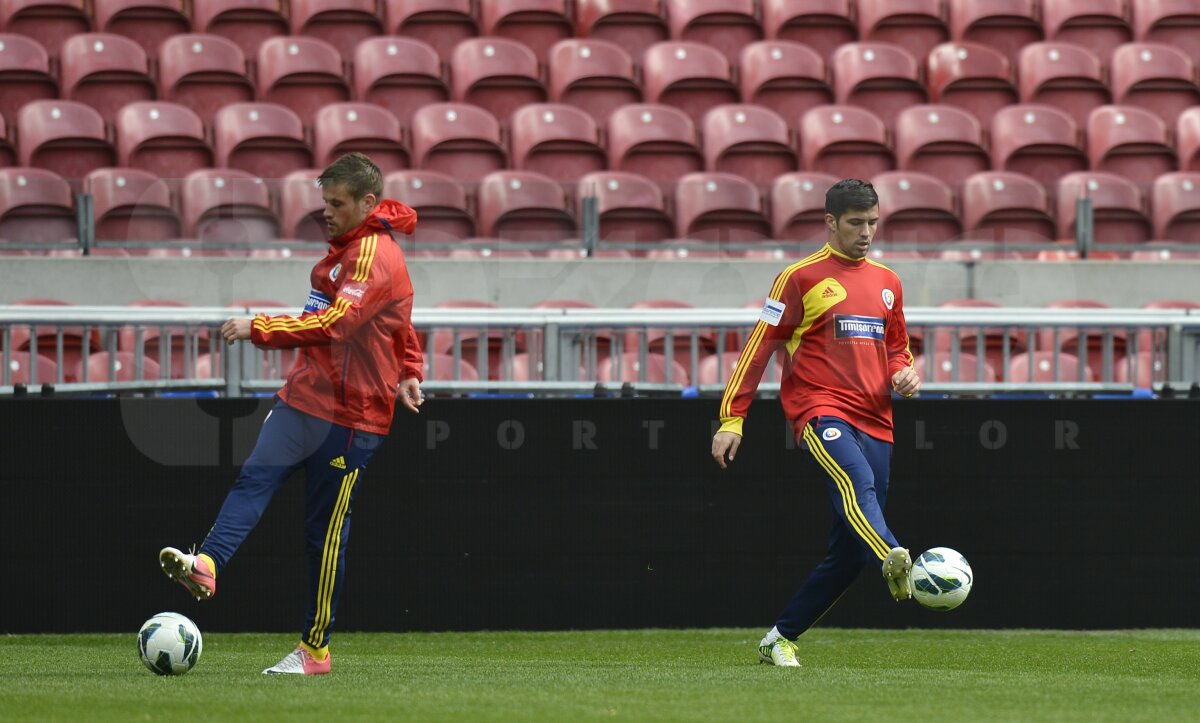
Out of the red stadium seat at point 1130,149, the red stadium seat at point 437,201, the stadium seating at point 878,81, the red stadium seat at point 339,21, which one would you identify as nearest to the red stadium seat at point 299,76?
the red stadium seat at point 339,21

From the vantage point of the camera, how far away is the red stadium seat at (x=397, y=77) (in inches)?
540

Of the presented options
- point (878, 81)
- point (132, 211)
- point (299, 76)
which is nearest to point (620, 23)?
point (878, 81)

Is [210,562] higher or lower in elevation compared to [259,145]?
lower

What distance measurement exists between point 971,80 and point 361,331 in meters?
9.40

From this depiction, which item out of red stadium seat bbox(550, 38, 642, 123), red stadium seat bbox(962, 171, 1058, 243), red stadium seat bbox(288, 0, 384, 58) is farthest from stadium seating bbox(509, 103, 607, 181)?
red stadium seat bbox(962, 171, 1058, 243)

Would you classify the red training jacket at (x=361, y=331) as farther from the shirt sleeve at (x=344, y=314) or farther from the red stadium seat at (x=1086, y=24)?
the red stadium seat at (x=1086, y=24)

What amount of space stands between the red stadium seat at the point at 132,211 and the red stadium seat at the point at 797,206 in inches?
171

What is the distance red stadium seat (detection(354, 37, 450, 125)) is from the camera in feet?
45.0

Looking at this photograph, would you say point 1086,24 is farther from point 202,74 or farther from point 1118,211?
point 202,74

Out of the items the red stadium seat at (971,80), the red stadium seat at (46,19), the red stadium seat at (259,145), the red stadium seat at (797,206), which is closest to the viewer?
the red stadium seat at (797,206)

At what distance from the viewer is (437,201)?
11.8 meters

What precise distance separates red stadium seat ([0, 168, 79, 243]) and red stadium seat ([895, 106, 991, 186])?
254 inches

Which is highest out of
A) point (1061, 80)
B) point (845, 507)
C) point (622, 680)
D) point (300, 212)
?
point (1061, 80)

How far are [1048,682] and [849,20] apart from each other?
33.0 ft
